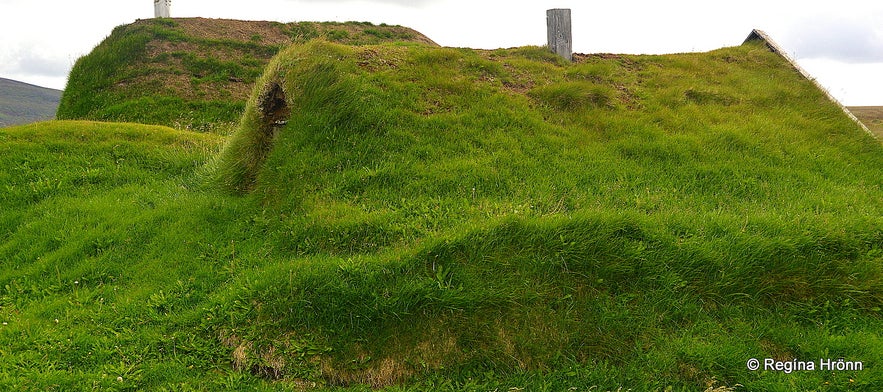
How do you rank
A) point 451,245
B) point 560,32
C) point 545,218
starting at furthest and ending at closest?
point 560,32 → point 545,218 → point 451,245

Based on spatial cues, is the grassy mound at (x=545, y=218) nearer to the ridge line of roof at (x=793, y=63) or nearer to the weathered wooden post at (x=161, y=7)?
the ridge line of roof at (x=793, y=63)

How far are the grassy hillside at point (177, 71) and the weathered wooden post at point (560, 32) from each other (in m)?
7.35

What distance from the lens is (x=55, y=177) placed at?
8.74 metres

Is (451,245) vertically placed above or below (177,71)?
below

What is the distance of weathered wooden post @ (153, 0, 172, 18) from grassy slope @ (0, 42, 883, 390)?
40.9 ft

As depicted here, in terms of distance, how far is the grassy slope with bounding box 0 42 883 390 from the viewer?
15.7 ft

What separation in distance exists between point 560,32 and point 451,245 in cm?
769

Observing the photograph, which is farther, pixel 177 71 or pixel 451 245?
pixel 177 71

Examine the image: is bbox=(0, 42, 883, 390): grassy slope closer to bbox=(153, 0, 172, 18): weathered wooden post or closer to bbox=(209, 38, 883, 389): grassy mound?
bbox=(209, 38, 883, 389): grassy mound

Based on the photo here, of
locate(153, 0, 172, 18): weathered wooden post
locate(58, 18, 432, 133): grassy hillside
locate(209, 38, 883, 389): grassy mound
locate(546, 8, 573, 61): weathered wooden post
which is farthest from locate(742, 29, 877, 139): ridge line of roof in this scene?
locate(153, 0, 172, 18): weathered wooden post

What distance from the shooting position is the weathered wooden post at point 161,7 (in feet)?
65.4

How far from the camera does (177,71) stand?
56.9ft

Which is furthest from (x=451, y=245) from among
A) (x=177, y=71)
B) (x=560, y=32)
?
(x=177, y=71)

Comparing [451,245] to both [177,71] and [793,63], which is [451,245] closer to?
[793,63]
